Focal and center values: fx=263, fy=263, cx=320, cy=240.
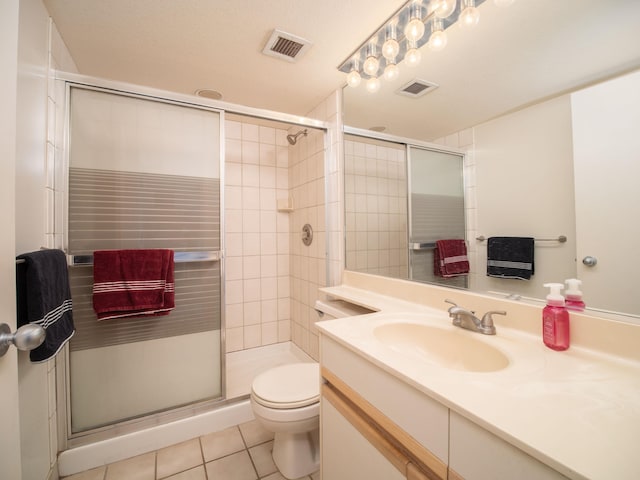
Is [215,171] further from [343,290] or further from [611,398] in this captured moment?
[611,398]

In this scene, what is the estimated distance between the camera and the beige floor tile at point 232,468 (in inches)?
51.0

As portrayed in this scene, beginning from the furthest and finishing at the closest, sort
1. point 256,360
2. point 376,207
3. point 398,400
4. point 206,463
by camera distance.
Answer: point 256,360 < point 376,207 < point 206,463 < point 398,400

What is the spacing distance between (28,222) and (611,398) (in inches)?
71.1

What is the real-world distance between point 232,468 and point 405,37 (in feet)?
7.55

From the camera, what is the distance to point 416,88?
137cm

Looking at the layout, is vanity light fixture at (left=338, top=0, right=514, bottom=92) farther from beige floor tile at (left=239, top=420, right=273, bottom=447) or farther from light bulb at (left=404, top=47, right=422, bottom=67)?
beige floor tile at (left=239, top=420, right=273, bottom=447)

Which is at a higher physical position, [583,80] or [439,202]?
[583,80]

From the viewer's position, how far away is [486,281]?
3.40 ft

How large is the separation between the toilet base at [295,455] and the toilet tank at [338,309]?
1.98 ft

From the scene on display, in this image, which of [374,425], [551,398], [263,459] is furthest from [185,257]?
[551,398]

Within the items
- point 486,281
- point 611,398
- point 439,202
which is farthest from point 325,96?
point 611,398

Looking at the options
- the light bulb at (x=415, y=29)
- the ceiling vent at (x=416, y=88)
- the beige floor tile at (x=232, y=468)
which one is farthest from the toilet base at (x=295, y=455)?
the light bulb at (x=415, y=29)

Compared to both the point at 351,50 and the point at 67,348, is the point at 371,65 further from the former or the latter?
the point at 67,348

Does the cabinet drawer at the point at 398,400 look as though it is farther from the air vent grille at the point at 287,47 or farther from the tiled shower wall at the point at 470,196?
the air vent grille at the point at 287,47
